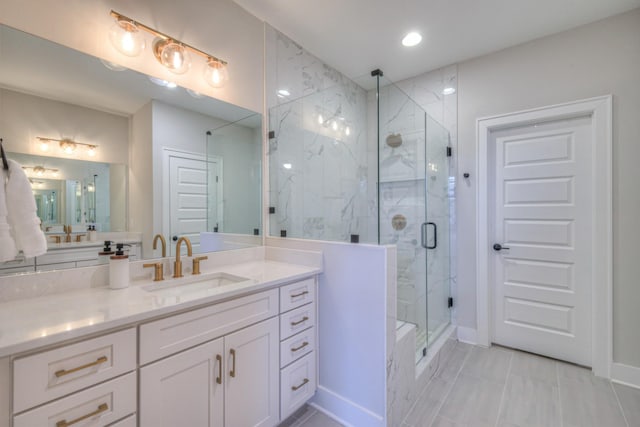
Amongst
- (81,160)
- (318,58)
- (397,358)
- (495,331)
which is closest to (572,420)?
(495,331)

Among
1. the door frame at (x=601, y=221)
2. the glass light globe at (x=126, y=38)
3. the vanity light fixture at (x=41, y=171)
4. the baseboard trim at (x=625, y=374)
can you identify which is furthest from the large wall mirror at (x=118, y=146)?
the baseboard trim at (x=625, y=374)

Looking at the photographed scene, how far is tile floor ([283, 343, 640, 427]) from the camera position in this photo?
64.5 inches

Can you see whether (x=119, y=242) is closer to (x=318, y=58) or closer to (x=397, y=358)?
(x=397, y=358)

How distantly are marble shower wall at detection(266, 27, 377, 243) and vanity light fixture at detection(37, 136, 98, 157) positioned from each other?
113 centimetres

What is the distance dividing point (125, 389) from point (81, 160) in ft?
3.54

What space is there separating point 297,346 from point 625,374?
7.87 feet

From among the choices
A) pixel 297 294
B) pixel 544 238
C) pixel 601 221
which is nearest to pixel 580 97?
pixel 601 221

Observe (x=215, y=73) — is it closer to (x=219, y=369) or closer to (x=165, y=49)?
(x=165, y=49)

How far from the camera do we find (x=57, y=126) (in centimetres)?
128

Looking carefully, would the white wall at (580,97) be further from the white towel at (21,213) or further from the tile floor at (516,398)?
the white towel at (21,213)

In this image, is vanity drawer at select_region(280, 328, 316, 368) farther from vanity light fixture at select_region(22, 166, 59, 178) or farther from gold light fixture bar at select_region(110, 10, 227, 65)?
gold light fixture bar at select_region(110, 10, 227, 65)

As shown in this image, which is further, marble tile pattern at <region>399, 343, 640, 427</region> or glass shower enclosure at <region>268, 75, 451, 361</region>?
glass shower enclosure at <region>268, 75, 451, 361</region>

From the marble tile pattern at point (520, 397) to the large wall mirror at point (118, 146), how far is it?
1.77 m

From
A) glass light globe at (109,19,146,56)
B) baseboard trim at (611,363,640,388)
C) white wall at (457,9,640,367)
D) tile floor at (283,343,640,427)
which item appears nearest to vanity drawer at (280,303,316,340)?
tile floor at (283,343,640,427)
